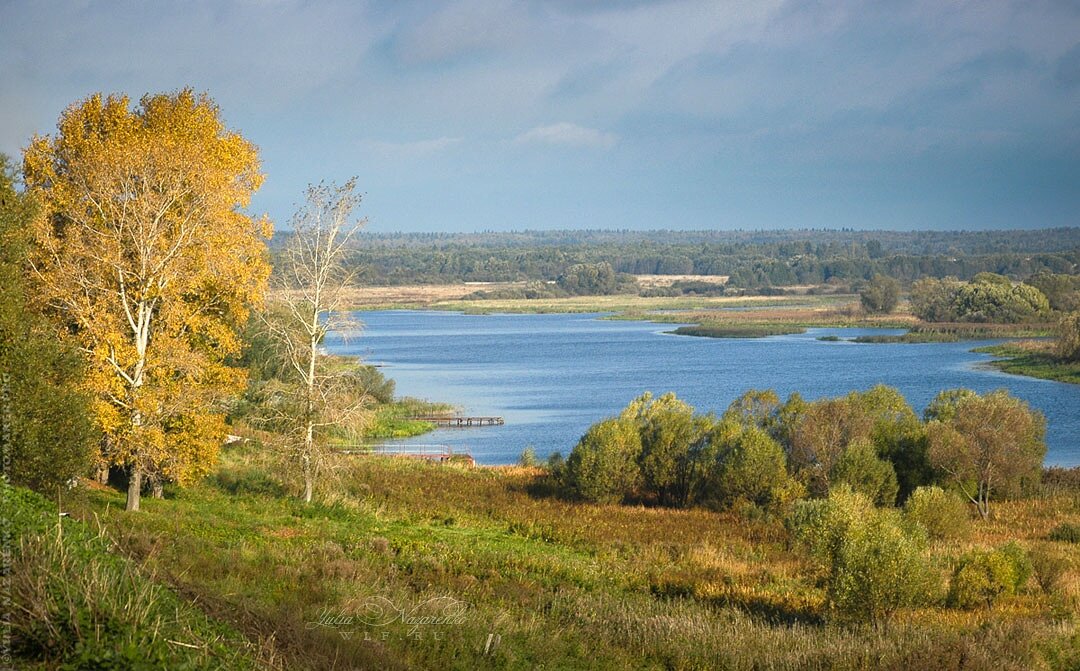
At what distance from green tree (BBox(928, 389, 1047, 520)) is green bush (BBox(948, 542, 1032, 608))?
1205cm

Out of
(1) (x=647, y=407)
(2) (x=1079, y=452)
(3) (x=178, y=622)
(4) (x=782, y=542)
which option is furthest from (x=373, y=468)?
(2) (x=1079, y=452)

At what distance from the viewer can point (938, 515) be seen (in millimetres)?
24719

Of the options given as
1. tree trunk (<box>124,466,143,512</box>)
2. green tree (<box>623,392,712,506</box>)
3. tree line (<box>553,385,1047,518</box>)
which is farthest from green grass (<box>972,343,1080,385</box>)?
tree trunk (<box>124,466,143,512</box>)

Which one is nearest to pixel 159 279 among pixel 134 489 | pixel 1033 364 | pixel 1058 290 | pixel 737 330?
pixel 134 489

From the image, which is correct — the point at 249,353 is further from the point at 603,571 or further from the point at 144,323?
the point at 603,571

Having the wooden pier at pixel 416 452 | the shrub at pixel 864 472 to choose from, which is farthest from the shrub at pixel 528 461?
the shrub at pixel 864 472

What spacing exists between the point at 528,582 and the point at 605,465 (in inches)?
514

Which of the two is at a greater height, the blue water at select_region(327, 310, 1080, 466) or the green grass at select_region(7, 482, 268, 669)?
the green grass at select_region(7, 482, 268, 669)

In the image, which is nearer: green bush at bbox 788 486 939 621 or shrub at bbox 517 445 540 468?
green bush at bbox 788 486 939 621

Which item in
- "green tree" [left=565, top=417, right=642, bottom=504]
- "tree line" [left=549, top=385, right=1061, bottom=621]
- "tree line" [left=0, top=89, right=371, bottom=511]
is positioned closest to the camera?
"tree line" [left=0, top=89, right=371, bottom=511]

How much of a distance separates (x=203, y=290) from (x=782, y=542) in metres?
14.5

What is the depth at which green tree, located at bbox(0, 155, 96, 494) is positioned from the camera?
16.2 m

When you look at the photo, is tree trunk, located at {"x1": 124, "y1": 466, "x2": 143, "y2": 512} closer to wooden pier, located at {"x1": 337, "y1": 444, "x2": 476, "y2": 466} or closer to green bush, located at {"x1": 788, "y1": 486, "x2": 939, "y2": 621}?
green bush, located at {"x1": 788, "y1": 486, "x2": 939, "y2": 621}

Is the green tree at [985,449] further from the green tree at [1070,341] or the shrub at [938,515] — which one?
the green tree at [1070,341]
